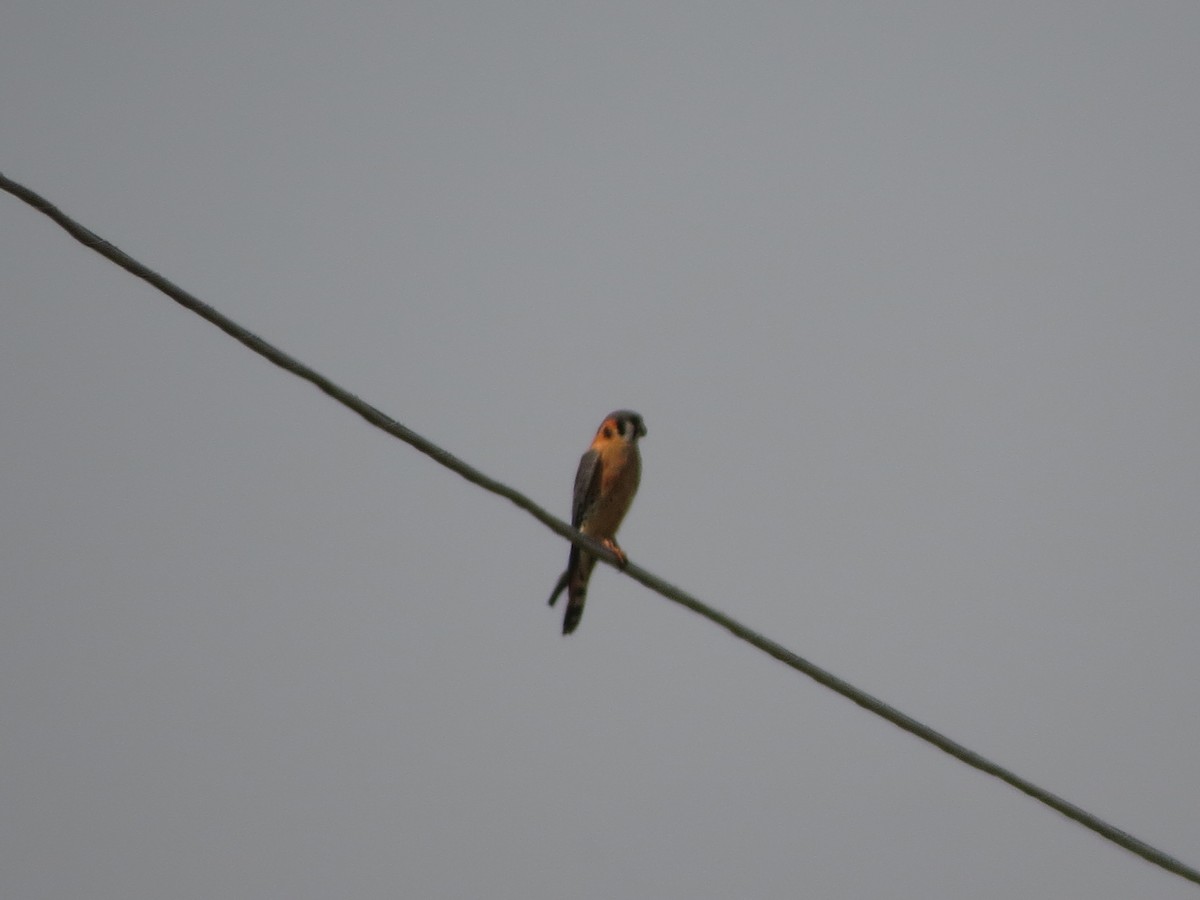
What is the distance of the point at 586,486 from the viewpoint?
7.87m

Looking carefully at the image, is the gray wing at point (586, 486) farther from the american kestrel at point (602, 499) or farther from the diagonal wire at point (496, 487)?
the diagonal wire at point (496, 487)

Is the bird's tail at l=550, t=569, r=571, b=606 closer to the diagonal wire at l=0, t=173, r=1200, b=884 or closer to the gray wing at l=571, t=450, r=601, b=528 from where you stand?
the gray wing at l=571, t=450, r=601, b=528

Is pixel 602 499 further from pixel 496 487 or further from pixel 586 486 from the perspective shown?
pixel 496 487

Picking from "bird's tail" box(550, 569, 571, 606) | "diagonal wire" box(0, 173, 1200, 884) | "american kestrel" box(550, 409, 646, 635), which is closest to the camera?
"diagonal wire" box(0, 173, 1200, 884)

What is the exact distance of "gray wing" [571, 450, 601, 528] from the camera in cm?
782

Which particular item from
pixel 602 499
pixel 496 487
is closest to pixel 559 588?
pixel 602 499

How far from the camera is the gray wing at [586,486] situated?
782 cm

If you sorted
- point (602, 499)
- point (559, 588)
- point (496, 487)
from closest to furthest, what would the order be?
Answer: point (496, 487)
point (559, 588)
point (602, 499)

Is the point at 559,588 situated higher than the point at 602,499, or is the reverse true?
the point at 602,499

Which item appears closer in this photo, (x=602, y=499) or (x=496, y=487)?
(x=496, y=487)

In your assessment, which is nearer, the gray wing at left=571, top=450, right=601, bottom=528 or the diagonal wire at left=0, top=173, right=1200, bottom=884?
the diagonal wire at left=0, top=173, right=1200, bottom=884

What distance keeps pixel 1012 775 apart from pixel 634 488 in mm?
4611

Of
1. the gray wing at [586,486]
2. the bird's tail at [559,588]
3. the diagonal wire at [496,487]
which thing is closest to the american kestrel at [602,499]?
the gray wing at [586,486]

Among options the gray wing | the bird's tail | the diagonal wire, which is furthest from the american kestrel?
the diagonal wire
